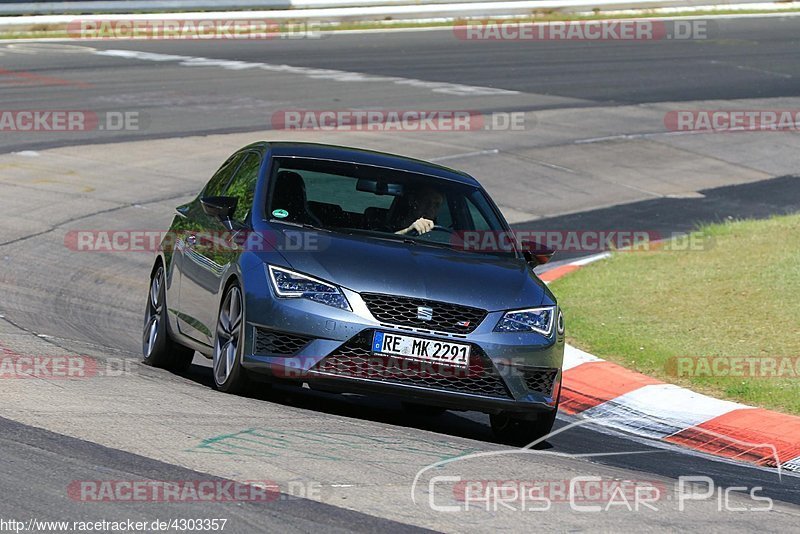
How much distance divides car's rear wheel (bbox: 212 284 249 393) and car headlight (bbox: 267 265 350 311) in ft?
0.94

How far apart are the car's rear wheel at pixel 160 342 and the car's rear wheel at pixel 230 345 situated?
1.24m

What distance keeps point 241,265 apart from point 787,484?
330cm

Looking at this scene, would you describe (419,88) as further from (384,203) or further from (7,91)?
(384,203)

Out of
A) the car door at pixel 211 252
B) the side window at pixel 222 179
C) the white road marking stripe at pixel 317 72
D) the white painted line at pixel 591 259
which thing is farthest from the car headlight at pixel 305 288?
the white road marking stripe at pixel 317 72

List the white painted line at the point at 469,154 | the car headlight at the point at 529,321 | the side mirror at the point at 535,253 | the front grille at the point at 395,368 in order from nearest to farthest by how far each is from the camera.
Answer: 1. the front grille at the point at 395,368
2. the car headlight at the point at 529,321
3. the side mirror at the point at 535,253
4. the white painted line at the point at 469,154

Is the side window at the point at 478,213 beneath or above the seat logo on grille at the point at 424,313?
above

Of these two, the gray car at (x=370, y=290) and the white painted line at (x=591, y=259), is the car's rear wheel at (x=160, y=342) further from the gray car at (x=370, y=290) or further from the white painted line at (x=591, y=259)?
the white painted line at (x=591, y=259)

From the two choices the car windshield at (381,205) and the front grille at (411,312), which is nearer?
the front grille at (411,312)

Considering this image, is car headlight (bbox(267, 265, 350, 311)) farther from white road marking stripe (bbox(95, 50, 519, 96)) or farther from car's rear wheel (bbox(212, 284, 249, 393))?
white road marking stripe (bbox(95, 50, 519, 96))

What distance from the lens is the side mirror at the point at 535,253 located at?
30.3 feet

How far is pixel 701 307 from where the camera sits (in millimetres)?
12336

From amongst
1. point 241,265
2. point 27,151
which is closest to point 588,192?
point 27,151

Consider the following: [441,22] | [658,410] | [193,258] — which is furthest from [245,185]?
[441,22]

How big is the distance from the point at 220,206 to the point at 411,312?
69.6 inches
